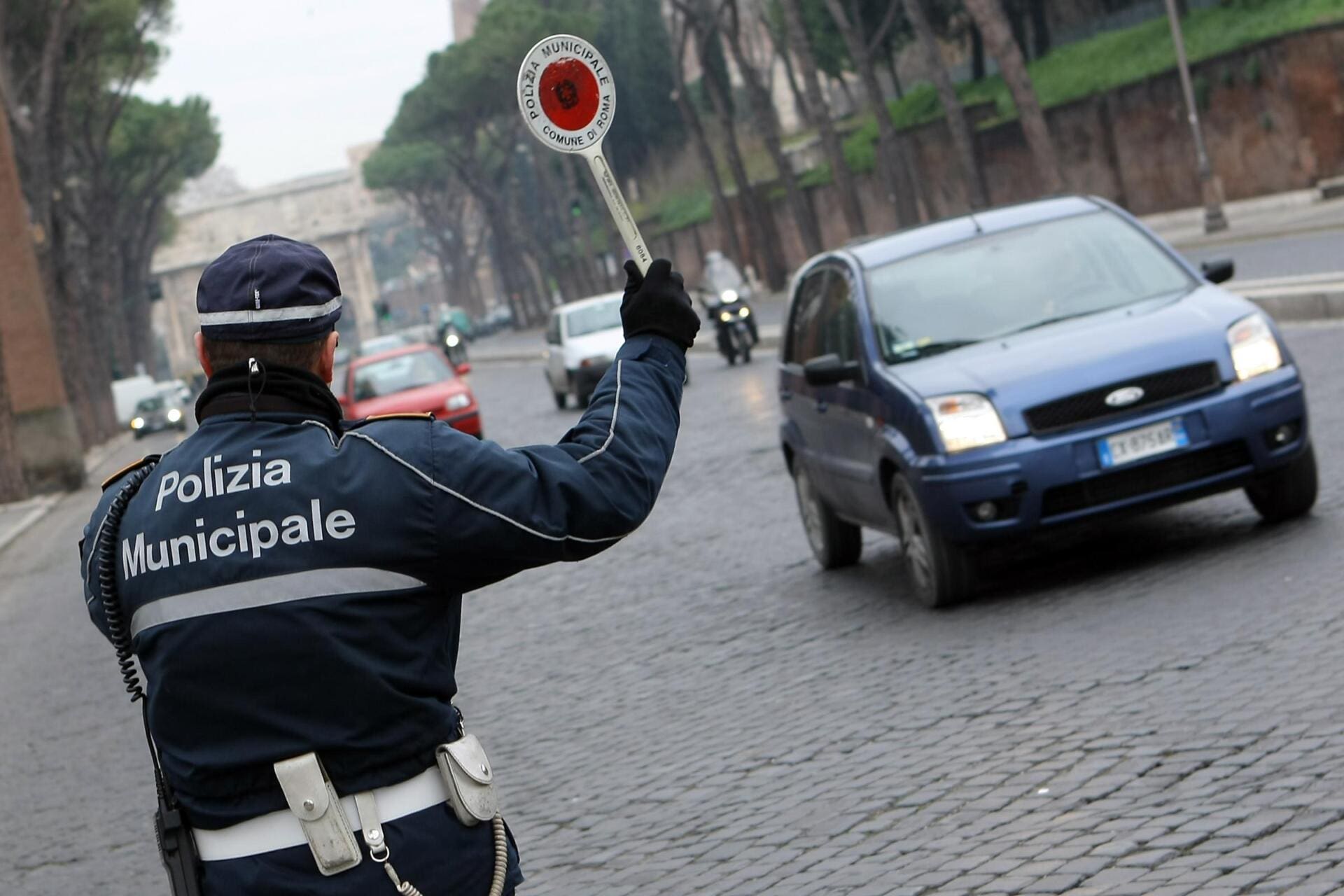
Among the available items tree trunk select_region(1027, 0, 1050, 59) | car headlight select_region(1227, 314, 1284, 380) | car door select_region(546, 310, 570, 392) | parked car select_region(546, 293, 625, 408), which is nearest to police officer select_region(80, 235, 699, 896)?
car headlight select_region(1227, 314, 1284, 380)

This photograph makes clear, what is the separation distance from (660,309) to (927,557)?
592cm

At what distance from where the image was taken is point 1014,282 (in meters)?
9.86

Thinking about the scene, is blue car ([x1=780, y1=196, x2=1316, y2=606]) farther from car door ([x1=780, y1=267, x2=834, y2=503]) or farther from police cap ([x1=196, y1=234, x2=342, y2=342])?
police cap ([x1=196, y1=234, x2=342, y2=342])

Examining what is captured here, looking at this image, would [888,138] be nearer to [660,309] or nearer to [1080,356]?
[1080,356]

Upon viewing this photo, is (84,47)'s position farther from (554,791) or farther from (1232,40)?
(554,791)

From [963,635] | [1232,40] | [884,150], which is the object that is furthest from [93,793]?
[884,150]

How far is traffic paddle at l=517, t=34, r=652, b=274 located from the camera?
405 centimetres

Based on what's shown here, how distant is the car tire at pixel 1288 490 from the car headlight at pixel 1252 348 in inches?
15.2

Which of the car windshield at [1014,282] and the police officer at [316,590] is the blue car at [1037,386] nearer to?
the car windshield at [1014,282]

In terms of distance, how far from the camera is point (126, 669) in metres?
3.27

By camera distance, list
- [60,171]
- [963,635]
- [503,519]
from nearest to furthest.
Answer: [503,519], [963,635], [60,171]

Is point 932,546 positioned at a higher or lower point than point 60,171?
lower

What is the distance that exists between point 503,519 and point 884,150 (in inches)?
1818

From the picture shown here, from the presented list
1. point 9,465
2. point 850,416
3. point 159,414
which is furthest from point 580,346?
point 159,414
